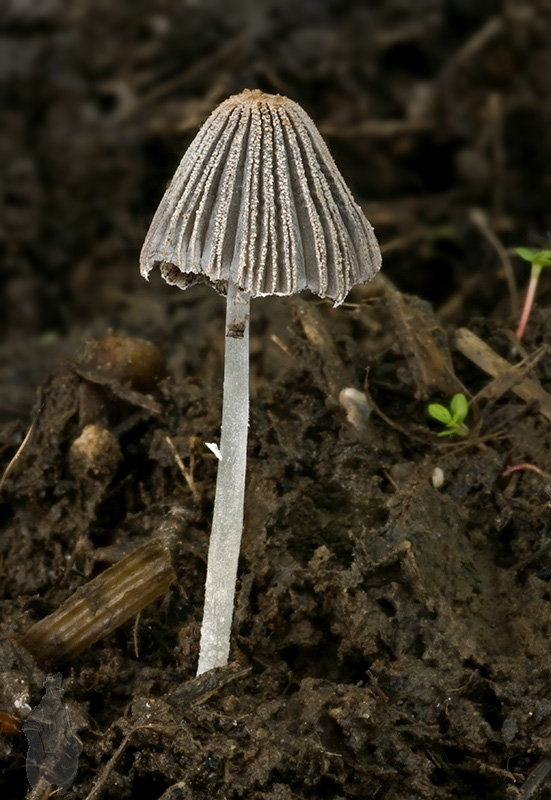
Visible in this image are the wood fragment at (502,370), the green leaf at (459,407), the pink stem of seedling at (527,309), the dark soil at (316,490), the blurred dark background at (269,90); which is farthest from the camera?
the blurred dark background at (269,90)

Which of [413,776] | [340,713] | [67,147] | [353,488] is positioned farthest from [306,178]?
[67,147]

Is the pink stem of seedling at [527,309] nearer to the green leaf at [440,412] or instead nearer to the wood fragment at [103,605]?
the green leaf at [440,412]

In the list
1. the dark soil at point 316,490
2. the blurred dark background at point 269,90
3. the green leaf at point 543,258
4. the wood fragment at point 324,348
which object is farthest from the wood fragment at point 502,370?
the blurred dark background at point 269,90

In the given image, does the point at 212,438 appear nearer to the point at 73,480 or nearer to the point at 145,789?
the point at 73,480

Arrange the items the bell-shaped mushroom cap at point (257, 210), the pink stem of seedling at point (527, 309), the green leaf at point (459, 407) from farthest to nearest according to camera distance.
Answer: the pink stem of seedling at point (527, 309)
the green leaf at point (459, 407)
the bell-shaped mushroom cap at point (257, 210)

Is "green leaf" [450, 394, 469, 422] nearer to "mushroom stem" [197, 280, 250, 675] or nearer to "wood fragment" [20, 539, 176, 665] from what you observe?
"mushroom stem" [197, 280, 250, 675]

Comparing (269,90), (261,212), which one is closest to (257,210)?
(261,212)
